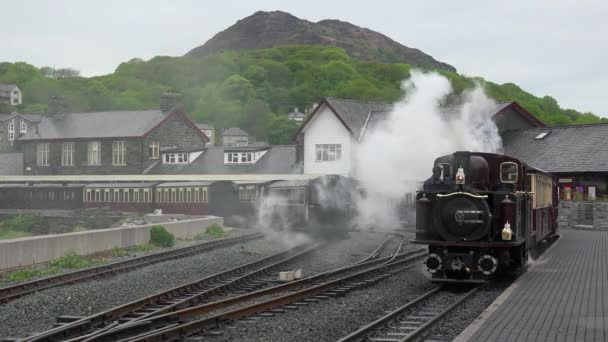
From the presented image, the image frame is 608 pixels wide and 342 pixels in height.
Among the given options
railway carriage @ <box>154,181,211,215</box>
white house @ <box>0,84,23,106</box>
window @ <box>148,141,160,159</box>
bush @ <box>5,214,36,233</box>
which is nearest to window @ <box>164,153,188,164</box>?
window @ <box>148,141,160,159</box>

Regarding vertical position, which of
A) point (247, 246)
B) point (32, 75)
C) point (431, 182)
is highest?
point (32, 75)

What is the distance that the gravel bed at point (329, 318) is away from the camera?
35.8ft

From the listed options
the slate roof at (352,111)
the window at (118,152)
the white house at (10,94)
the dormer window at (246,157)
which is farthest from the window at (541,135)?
the white house at (10,94)

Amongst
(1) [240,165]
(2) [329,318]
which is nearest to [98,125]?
(1) [240,165]

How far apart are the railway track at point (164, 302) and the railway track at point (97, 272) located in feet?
10.4

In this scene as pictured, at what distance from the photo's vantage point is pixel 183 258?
2298cm

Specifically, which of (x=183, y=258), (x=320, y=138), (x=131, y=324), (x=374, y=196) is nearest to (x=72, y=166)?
(x=320, y=138)

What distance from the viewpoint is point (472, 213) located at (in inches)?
600

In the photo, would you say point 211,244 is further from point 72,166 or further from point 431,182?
point 72,166

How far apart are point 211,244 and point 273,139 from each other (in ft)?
332

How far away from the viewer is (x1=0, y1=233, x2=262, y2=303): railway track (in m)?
15.0

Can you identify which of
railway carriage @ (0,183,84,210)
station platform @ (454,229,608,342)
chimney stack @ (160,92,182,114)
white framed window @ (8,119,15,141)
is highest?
white framed window @ (8,119,15,141)

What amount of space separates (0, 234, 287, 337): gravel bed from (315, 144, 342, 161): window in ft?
85.2

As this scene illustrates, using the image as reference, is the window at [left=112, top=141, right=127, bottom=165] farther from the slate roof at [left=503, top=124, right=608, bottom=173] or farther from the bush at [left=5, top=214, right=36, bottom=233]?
the slate roof at [left=503, top=124, right=608, bottom=173]
